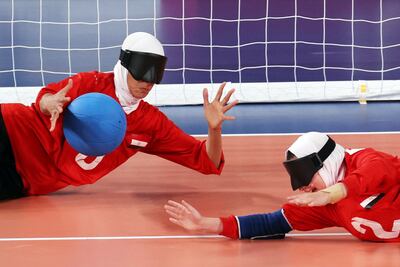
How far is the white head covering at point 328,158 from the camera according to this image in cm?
338

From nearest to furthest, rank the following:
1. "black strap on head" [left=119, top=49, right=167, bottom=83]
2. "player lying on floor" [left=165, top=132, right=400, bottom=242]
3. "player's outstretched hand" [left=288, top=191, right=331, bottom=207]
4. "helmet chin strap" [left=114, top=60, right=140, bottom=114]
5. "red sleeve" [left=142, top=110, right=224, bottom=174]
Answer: "player's outstretched hand" [left=288, top=191, right=331, bottom=207]
"player lying on floor" [left=165, top=132, right=400, bottom=242]
"black strap on head" [left=119, top=49, right=167, bottom=83]
"helmet chin strap" [left=114, top=60, right=140, bottom=114]
"red sleeve" [left=142, top=110, right=224, bottom=174]

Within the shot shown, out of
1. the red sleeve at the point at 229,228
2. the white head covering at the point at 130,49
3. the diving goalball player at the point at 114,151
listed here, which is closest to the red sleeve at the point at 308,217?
the red sleeve at the point at 229,228

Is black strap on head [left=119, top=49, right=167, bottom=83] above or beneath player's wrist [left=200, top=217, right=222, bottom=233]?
above

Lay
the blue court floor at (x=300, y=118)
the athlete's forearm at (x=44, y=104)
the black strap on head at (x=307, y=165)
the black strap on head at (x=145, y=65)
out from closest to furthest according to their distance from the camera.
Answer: the black strap on head at (x=307, y=165), the athlete's forearm at (x=44, y=104), the black strap on head at (x=145, y=65), the blue court floor at (x=300, y=118)

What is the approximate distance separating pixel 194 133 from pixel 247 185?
141 cm

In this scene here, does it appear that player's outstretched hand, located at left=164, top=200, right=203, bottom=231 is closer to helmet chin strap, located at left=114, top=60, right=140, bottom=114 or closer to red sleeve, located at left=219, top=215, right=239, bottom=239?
red sleeve, located at left=219, top=215, right=239, bottom=239

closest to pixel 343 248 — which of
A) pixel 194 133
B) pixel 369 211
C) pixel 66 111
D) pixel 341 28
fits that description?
pixel 369 211

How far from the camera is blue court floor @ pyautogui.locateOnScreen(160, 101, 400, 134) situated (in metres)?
6.02

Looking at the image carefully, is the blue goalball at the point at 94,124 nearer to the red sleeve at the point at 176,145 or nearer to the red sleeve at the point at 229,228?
the red sleeve at the point at 176,145

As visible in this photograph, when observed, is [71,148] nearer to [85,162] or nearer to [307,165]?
[85,162]

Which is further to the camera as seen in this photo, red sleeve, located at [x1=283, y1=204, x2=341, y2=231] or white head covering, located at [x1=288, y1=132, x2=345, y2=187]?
red sleeve, located at [x1=283, y1=204, x2=341, y2=231]

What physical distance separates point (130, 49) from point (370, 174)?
1488 mm

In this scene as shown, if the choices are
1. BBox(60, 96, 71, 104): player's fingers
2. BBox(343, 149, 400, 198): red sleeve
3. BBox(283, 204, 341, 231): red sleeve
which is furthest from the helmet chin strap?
BBox(343, 149, 400, 198): red sleeve

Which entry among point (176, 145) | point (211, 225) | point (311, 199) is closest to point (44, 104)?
point (176, 145)
